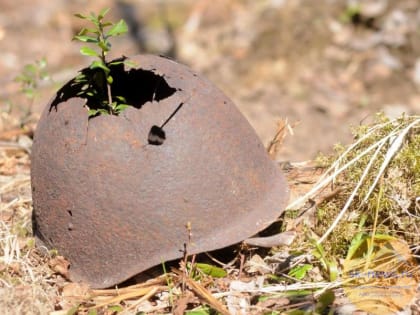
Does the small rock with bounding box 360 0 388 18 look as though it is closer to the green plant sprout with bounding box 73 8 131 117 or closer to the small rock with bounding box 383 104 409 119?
the small rock with bounding box 383 104 409 119

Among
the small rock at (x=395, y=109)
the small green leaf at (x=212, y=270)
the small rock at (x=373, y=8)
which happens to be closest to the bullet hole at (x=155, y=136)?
the small green leaf at (x=212, y=270)

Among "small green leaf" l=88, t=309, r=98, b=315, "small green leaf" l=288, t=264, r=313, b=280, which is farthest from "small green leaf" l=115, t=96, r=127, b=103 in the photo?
"small green leaf" l=288, t=264, r=313, b=280

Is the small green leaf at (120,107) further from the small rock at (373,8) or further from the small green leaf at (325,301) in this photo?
the small rock at (373,8)

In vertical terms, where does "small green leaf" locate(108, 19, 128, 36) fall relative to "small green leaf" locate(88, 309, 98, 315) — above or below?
above

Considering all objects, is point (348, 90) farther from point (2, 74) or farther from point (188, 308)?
point (188, 308)

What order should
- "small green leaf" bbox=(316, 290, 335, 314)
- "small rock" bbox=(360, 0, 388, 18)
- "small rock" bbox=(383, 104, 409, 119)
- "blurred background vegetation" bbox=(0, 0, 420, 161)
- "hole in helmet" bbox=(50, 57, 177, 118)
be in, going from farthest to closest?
"small rock" bbox=(360, 0, 388, 18)
"blurred background vegetation" bbox=(0, 0, 420, 161)
"small rock" bbox=(383, 104, 409, 119)
"hole in helmet" bbox=(50, 57, 177, 118)
"small green leaf" bbox=(316, 290, 335, 314)

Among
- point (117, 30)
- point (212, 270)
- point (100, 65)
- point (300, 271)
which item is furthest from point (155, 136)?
point (300, 271)

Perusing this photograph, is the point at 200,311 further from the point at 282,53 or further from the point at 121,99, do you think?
the point at 282,53
